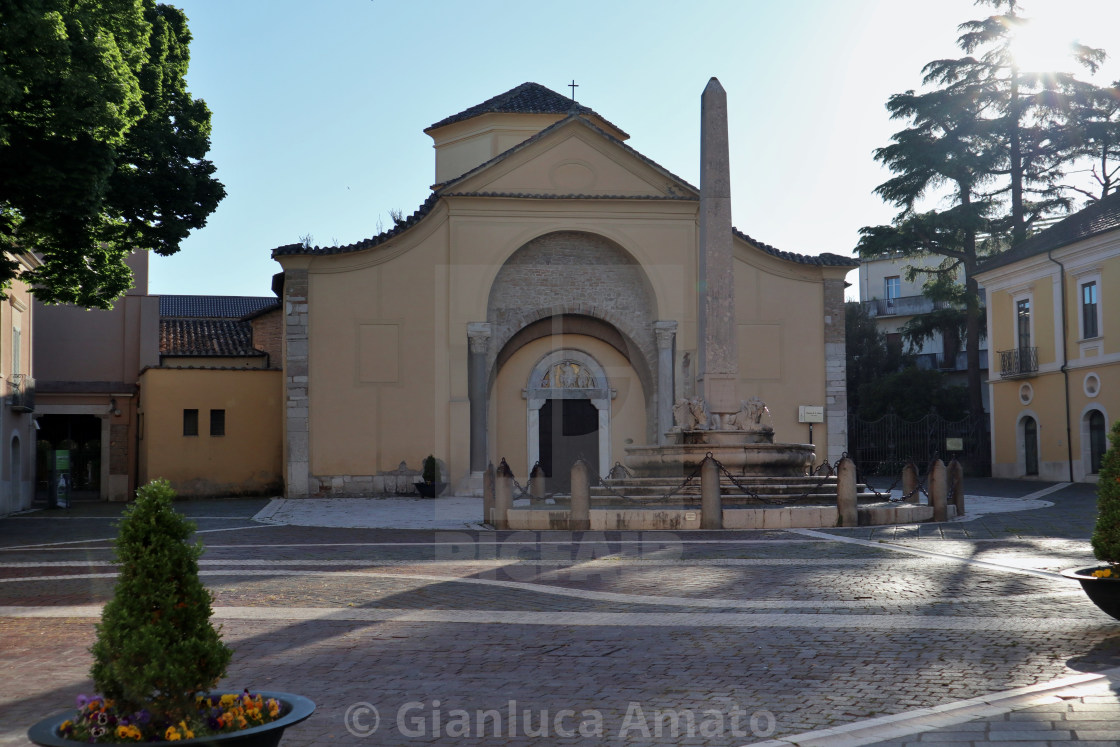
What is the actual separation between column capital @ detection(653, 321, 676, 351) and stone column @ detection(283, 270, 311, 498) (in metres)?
8.75

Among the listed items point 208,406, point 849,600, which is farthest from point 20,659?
point 208,406

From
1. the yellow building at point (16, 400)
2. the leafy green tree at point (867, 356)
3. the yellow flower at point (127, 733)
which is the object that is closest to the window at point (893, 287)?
the leafy green tree at point (867, 356)

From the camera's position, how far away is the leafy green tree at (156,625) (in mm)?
3508

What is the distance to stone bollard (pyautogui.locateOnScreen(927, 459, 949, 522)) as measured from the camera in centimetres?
1702

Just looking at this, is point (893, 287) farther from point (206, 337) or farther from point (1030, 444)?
point (206, 337)

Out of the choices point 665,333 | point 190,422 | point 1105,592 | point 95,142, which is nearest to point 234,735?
point 1105,592

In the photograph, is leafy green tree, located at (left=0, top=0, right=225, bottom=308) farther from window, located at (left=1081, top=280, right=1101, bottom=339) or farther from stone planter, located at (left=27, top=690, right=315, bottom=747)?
window, located at (left=1081, top=280, right=1101, bottom=339)

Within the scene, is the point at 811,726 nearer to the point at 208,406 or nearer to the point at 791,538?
the point at 791,538

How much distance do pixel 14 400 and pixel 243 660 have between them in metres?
22.1

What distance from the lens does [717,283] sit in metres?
18.4

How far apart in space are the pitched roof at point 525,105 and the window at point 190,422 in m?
10.8

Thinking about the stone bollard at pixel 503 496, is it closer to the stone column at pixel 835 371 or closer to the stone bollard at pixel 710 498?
the stone bollard at pixel 710 498

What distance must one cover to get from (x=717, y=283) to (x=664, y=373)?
861cm

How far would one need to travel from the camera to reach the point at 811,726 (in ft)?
16.1
